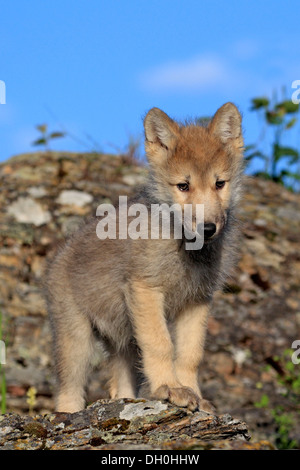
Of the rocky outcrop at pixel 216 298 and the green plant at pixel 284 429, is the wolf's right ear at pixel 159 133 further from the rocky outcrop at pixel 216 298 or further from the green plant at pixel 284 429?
the green plant at pixel 284 429

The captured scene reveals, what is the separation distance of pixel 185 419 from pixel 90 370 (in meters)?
1.79

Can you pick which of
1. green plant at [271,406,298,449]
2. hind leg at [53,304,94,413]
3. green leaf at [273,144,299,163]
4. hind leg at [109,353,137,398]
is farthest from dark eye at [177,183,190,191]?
green leaf at [273,144,299,163]

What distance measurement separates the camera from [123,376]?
5.57 m

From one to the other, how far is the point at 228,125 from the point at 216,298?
3.81m

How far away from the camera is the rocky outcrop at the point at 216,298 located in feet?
24.7

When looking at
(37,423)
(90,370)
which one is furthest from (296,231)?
(37,423)

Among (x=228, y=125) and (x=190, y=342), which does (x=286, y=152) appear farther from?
(x=190, y=342)

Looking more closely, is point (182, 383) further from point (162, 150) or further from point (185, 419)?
point (162, 150)

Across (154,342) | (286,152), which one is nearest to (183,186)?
(154,342)

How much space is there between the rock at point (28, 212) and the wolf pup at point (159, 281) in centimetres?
291

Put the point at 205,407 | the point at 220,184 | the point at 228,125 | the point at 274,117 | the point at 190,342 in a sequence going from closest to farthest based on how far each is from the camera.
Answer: the point at 205,407, the point at 220,184, the point at 190,342, the point at 228,125, the point at 274,117

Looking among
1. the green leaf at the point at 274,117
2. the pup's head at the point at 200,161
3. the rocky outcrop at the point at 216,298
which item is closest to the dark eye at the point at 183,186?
the pup's head at the point at 200,161

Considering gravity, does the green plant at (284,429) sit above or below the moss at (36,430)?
below

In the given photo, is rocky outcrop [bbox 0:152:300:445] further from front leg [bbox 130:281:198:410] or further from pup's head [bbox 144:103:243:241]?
front leg [bbox 130:281:198:410]
